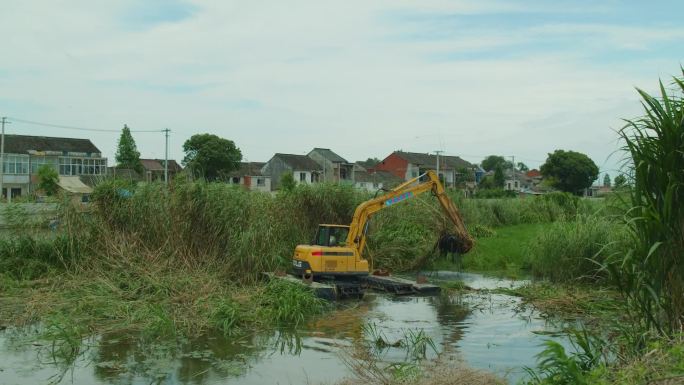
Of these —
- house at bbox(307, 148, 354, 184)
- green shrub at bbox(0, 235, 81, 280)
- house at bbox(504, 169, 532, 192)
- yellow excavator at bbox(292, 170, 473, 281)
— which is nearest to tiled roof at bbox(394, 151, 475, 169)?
house at bbox(307, 148, 354, 184)

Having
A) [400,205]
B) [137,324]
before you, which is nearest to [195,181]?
[137,324]

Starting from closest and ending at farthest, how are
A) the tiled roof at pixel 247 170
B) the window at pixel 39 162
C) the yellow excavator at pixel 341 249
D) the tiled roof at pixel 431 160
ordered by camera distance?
1. the yellow excavator at pixel 341 249
2. the window at pixel 39 162
3. the tiled roof at pixel 247 170
4. the tiled roof at pixel 431 160

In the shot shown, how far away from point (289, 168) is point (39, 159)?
24.4 metres

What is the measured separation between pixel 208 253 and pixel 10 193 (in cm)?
4595

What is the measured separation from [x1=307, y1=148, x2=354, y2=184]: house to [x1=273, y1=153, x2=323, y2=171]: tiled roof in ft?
3.07

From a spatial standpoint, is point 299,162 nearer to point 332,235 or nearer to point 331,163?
point 331,163

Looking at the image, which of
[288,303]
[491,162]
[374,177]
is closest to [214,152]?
[374,177]

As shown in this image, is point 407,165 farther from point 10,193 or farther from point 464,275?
point 464,275

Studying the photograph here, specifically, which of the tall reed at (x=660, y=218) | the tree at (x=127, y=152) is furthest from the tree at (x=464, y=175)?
the tall reed at (x=660, y=218)

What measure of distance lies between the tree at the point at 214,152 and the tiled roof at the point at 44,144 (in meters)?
9.92

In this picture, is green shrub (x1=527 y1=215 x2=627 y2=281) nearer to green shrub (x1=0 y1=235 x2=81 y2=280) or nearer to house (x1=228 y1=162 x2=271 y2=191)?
green shrub (x1=0 y1=235 x2=81 y2=280)

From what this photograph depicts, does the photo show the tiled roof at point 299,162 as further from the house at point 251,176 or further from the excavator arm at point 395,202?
the excavator arm at point 395,202

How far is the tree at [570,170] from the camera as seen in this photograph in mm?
68812

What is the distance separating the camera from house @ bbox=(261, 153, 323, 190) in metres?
69.9
